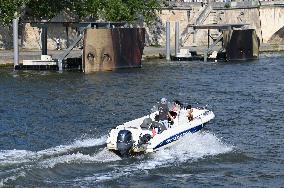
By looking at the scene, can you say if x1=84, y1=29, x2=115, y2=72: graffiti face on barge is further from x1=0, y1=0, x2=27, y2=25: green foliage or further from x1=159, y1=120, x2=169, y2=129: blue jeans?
x1=159, y1=120, x2=169, y2=129: blue jeans

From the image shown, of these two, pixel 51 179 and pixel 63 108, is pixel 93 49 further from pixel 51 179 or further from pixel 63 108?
pixel 51 179

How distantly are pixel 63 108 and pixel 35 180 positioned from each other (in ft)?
72.4

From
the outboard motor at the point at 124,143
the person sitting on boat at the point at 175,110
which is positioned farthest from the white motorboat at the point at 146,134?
the person sitting on boat at the point at 175,110

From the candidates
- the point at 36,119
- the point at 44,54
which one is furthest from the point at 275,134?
the point at 44,54

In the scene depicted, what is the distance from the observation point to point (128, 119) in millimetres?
48438

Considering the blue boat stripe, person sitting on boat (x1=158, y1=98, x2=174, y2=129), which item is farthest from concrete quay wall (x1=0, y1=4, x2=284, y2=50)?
person sitting on boat (x1=158, y1=98, x2=174, y2=129)

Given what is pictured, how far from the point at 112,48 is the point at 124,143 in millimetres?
49972

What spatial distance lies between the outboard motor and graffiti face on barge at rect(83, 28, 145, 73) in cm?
4611

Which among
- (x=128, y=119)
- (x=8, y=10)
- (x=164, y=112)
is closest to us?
(x=164, y=112)

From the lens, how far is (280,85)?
6831cm

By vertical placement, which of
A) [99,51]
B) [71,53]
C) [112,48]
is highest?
[112,48]

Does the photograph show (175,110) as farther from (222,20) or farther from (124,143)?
(222,20)

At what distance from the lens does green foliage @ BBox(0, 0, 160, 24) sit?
93.2m

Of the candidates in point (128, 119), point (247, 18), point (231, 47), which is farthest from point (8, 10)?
point (247, 18)
